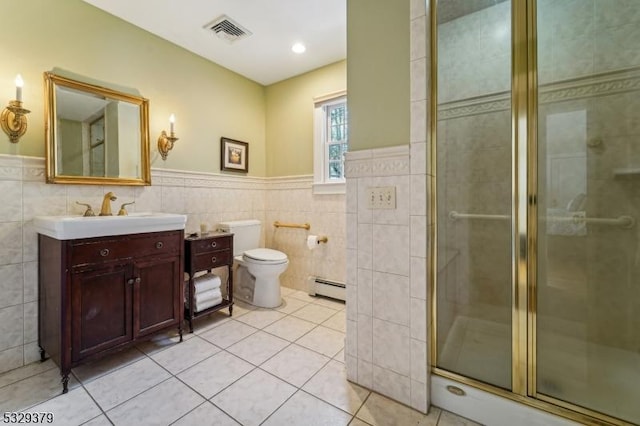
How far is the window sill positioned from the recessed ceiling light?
4.30ft

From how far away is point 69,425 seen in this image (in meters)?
1.27

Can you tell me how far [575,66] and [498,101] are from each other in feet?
1.42

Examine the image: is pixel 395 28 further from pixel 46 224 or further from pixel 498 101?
pixel 46 224

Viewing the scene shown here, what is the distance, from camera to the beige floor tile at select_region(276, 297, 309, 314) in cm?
258

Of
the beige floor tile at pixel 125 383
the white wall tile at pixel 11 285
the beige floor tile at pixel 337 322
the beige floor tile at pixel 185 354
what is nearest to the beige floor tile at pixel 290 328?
the beige floor tile at pixel 337 322

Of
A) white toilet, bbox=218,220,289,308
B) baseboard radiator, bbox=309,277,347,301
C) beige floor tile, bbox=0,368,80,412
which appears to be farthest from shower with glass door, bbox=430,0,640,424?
beige floor tile, bbox=0,368,80,412

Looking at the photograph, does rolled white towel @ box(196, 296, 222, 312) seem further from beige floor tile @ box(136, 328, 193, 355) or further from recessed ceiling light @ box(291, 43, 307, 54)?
recessed ceiling light @ box(291, 43, 307, 54)

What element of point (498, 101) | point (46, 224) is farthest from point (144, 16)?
point (498, 101)

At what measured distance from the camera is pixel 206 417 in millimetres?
1312

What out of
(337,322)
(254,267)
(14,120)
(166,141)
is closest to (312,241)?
(254,267)

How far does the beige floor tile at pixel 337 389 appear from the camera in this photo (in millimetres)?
1407

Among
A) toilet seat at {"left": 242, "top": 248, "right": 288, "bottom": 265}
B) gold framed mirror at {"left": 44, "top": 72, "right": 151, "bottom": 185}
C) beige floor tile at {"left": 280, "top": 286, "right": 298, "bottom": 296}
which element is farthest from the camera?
beige floor tile at {"left": 280, "top": 286, "right": 298, "bottom": 296}

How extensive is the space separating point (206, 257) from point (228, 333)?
634 millimetres

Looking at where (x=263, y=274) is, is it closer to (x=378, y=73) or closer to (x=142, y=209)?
(x=142, y=209)
